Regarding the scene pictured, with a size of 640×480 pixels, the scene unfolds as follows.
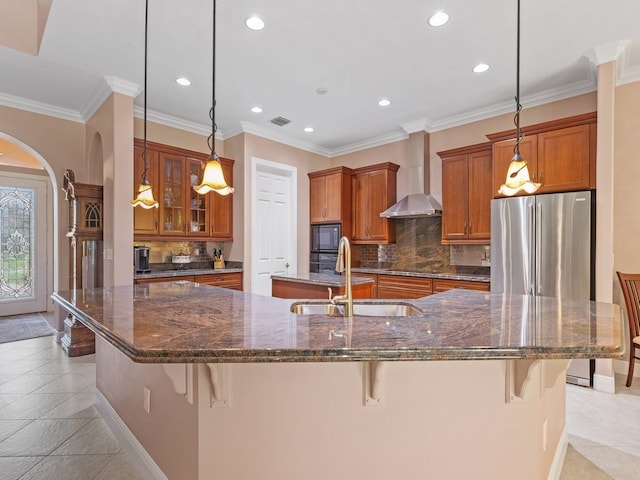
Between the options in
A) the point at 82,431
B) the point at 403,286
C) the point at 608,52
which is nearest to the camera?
the point at 82,431

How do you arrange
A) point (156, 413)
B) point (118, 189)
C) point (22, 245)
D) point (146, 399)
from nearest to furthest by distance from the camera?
point (156, 413) < point (146, 399) < point (118, 189) < point (22, 245)

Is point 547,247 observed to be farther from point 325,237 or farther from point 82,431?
point 82,431

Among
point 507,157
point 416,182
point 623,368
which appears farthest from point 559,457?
point 416,182

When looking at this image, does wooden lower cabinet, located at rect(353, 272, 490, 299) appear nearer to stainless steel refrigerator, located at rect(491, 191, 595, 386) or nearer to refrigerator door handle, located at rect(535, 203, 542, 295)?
stainless steel refrigerator, located at rect(491, 191, 595, 386)

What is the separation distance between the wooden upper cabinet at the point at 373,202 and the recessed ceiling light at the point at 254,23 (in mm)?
2857

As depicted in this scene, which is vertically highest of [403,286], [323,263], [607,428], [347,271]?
[347,271]

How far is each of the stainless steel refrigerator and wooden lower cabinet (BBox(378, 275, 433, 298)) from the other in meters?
0.87

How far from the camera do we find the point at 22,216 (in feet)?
19.2

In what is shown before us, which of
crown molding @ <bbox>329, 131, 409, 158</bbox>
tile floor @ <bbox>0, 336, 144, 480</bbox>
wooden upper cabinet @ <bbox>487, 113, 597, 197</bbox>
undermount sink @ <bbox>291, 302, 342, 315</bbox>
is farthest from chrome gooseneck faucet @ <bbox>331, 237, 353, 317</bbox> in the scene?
crown molding @ <bbox>329, 131, 409, 158</bbox>

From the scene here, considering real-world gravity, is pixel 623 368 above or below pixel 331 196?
below

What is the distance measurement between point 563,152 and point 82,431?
15.2 ft

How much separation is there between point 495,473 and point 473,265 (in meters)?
3.41

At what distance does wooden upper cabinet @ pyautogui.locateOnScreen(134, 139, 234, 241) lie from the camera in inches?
165

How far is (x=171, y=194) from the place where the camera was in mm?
4469
